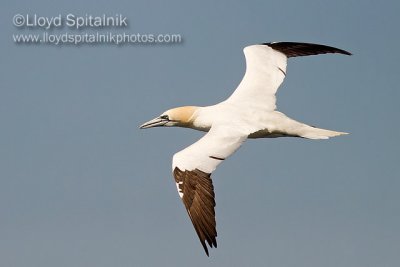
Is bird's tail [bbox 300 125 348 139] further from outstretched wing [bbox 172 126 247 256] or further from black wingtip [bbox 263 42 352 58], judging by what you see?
black wingtip [bbox 263 42 352 58]

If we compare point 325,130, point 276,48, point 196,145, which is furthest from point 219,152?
point 276,48

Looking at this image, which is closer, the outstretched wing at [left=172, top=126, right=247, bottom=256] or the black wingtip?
the outstretched wing at [left=172, top=126, right=247, bottom=256]

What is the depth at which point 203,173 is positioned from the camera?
18281 millimetres

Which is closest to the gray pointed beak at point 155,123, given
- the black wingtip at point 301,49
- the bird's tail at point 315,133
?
the bird's tail at point 315,133

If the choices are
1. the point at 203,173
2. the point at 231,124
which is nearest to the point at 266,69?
the point at 231,124

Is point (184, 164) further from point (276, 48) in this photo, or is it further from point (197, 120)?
point (276, 48)

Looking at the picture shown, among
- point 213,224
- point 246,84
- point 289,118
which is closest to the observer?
point 213,224

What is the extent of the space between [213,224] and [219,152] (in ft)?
6.32

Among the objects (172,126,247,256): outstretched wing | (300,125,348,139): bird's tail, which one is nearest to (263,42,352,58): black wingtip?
(300,125,348,139): bird's tail

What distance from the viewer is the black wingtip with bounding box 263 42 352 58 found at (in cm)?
2353

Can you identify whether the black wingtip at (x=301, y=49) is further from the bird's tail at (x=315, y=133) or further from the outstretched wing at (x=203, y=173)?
the outstretched wing at (x=203, y=173)

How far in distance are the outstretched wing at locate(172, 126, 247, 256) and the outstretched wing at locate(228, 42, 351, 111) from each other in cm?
235

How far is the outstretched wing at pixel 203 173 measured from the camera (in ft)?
57.5

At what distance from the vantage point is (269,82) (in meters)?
22.4
